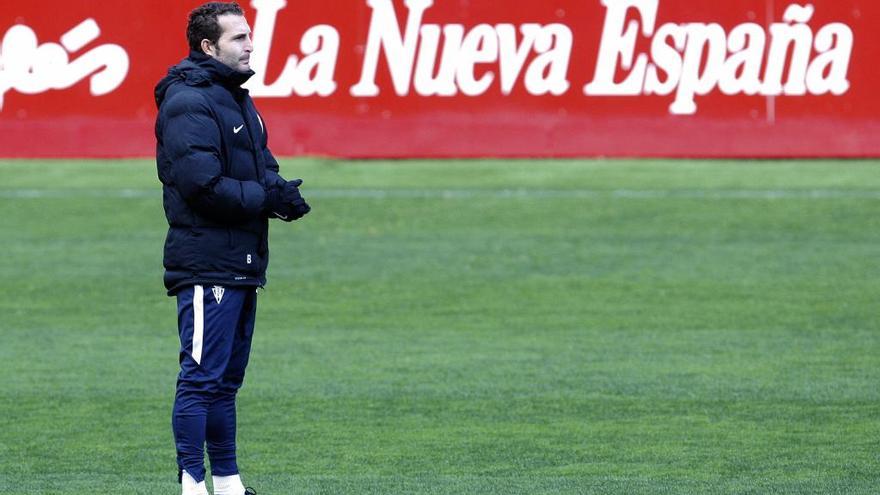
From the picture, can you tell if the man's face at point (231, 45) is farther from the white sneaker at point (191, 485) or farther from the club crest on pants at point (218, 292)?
the white sneaker at point (191, 485)

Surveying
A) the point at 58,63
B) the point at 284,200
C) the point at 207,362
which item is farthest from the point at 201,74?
the point at 58,63

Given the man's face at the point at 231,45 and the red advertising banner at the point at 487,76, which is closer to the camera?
the man's face at the point at 231,45

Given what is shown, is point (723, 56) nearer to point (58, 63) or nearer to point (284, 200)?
point (58, 63)

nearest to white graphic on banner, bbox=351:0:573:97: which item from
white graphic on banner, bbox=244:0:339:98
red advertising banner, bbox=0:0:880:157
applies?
red advertising banner, bbox=0:0:880:157

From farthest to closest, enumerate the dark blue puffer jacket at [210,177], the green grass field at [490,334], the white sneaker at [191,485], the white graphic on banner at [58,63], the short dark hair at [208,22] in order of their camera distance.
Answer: the white graphic on banner at [58,63]
the green grass field at [490,334]
the white sneaker at [191,485]
the short dark hair at [208,22]
the dark blue puffer jacket at [210,177]

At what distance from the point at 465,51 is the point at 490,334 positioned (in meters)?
5.79

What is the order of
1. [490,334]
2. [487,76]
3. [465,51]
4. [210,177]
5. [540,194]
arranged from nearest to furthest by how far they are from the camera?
[210,177] < [490,334] < [465,51] < [487,76] < [540,194]

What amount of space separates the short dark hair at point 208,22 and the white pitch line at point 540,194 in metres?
11.3

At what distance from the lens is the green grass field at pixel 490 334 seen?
25.5 ft

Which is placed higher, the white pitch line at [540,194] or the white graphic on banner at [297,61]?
the white graphic on banner at [297,61]

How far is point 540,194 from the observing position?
58.9 feet

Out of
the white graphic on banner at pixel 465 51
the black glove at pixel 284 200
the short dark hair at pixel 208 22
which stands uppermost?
the white graphic on banner at pixel 465 51

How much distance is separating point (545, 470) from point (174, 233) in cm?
204

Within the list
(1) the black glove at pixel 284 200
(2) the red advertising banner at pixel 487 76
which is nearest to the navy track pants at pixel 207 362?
(1) the black glove at pixel 284 200
